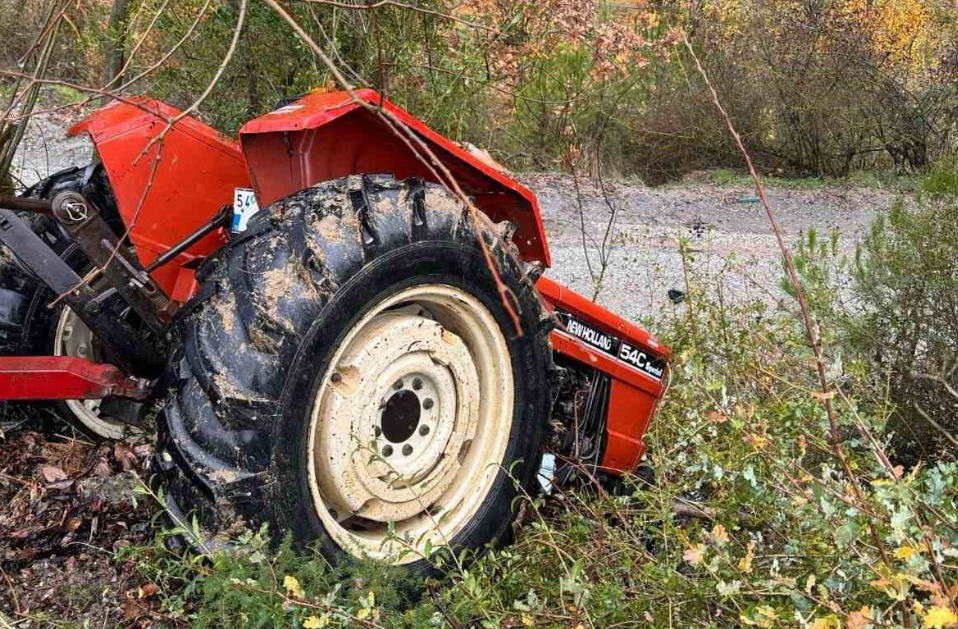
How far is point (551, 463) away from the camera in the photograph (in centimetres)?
312

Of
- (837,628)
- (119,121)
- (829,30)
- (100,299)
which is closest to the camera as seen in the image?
(837,628)

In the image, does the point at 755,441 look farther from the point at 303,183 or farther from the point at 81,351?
the point at 81,351

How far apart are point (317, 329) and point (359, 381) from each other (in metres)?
0.31

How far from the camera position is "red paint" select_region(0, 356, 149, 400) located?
97.0 inches

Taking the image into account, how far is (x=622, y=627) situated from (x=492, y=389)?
87 centimetres

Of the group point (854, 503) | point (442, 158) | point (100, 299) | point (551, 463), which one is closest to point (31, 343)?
point (100, 299)

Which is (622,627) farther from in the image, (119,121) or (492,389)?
(119,121)

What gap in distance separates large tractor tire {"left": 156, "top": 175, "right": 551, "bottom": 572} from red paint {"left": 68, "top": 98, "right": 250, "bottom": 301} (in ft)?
2.34

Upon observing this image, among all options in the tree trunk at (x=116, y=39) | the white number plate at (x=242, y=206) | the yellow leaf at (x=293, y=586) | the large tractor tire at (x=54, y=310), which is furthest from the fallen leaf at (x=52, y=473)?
the tree trunk at (x=116, y=39)

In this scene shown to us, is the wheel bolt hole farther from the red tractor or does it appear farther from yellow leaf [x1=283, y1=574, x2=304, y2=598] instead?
yellow leaf [x1=283, y1=574, x2=304, y2=598]

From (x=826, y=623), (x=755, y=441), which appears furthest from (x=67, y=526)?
(x=826, y=623)

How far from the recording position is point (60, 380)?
248 cm

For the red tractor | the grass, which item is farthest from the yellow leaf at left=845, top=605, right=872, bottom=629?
the grass

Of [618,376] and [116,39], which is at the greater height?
[116,39]
